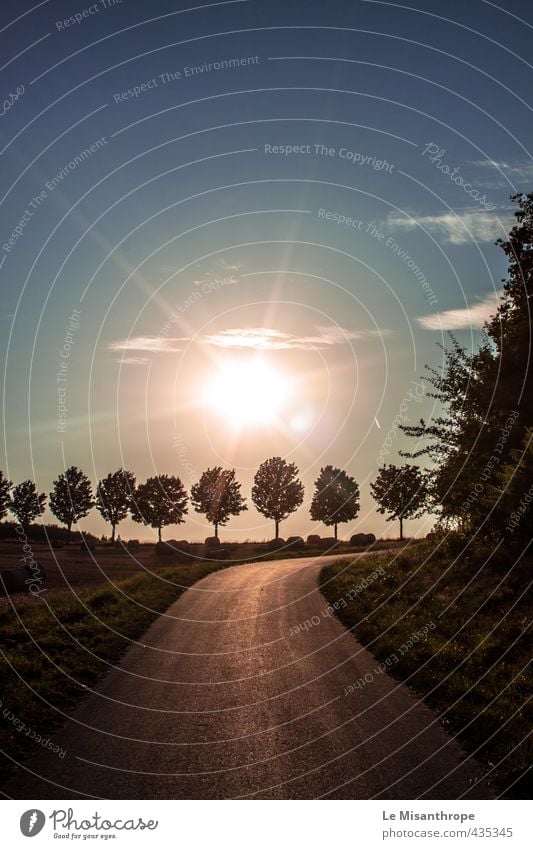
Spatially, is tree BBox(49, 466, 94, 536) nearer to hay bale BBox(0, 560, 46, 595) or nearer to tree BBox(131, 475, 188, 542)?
tree BBox(131, 475, 188, 542)

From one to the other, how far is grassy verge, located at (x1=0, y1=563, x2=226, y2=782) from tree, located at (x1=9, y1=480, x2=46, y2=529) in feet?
313

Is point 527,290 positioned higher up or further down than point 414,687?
higher up

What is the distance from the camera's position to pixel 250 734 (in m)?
10.2

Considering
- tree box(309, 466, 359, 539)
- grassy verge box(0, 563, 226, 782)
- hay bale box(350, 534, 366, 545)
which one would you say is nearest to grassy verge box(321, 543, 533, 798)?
grassy verge box(0, 563, 226, 782)

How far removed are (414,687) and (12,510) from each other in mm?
120647

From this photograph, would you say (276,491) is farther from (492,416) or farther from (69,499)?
(492,416)

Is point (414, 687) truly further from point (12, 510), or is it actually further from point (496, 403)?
point (12, 510)

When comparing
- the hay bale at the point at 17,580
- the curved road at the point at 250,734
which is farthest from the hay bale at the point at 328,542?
the curved road at the point at 250,734

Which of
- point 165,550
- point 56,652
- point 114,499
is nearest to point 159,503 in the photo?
point 114,499

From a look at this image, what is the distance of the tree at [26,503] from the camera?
118312 mm

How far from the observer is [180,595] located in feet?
100

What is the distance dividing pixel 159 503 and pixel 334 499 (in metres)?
29.7

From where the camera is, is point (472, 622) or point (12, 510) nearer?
point (472, 622)
